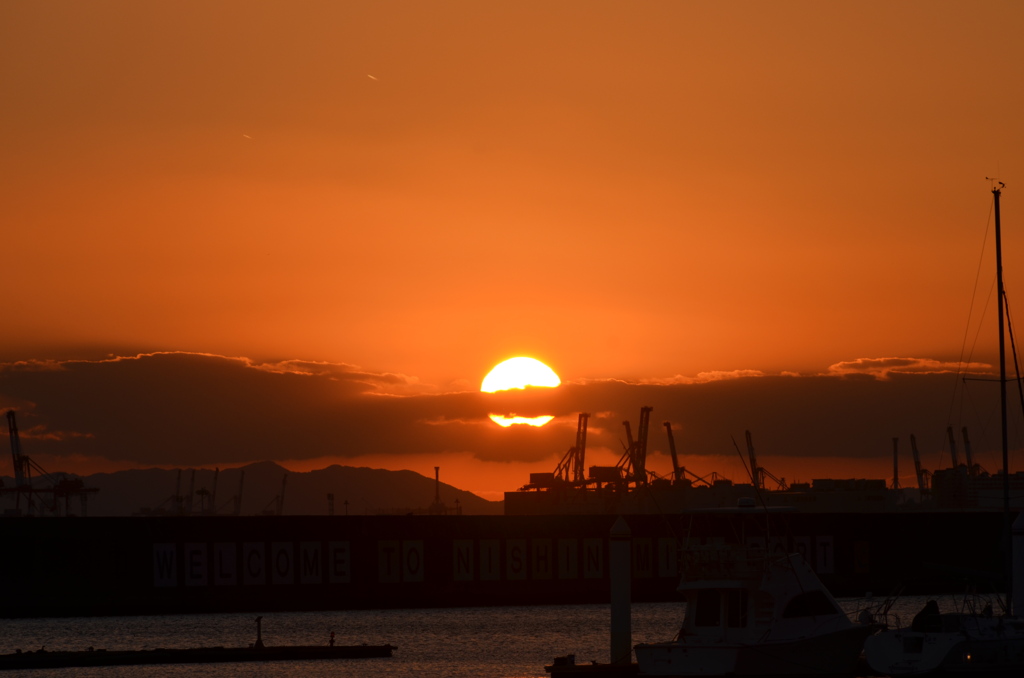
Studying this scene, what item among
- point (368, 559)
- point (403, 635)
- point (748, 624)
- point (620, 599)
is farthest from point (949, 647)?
point (368, 559)

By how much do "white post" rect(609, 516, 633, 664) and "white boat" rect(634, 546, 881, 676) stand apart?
1.44m

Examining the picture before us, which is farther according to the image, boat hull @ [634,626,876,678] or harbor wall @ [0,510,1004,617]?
harbor wall @ [0,510,1004,617]

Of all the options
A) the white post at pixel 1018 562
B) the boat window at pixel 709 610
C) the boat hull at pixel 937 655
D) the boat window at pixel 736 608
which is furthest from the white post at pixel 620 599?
the white post at pixel 1018 562

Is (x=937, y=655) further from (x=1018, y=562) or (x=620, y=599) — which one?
(x=620, y=599)

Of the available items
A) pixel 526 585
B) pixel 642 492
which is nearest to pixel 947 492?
pixel 642 492

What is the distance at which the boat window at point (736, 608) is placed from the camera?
33.2 meters

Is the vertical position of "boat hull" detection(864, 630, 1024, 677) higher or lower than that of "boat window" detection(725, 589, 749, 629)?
lower

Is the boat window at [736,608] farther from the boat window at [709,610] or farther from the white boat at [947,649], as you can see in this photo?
the white boat at [947,649]

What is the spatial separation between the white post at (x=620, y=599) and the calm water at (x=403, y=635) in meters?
15.3

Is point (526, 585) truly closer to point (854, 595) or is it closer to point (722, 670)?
point (854, 595)

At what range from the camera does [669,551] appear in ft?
272

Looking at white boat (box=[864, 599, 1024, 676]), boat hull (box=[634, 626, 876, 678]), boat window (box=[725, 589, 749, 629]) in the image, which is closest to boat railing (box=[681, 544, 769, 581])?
boat window (box=[725, 589, 749, 629])

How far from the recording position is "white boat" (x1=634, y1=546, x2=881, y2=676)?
106 feet

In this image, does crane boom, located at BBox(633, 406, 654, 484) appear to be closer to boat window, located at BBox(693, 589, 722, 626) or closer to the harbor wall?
the harbor wall
